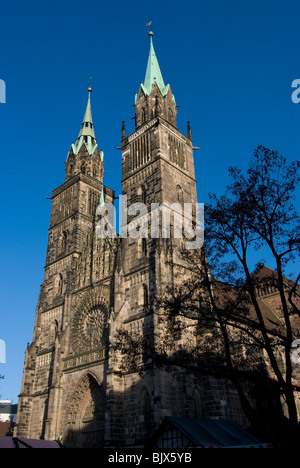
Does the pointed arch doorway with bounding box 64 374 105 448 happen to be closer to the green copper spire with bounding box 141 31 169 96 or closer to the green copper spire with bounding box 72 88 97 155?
the green copper spire with bounding box 72 88 97 155

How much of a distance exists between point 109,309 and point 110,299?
0.67 meters

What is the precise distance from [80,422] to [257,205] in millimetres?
18753

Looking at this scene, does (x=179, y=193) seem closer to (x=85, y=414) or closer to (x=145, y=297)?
(x=145, y=297)

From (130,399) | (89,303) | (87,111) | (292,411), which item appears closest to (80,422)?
(130,399)

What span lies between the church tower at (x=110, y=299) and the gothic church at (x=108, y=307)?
69mm

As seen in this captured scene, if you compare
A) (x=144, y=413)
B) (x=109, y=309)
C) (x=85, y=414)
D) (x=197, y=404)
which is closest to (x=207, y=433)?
(x=197, y=404)

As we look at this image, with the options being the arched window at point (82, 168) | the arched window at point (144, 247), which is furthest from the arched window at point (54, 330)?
the arched window at point (82, 168)

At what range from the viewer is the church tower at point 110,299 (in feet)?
75.5

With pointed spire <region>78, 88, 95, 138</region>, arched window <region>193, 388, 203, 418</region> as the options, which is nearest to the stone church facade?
arched window <region>193, 388, 203, 418</region>

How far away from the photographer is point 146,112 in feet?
113

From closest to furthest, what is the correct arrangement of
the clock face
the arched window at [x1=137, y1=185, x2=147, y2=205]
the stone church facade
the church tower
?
the stone church facade
the church tower
the clock face
the arched window at [x1=137, y1=185, x2=147, y2=205]

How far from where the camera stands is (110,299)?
1090 inches

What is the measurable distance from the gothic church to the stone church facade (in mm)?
70

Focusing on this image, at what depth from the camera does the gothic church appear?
74.1 ft
